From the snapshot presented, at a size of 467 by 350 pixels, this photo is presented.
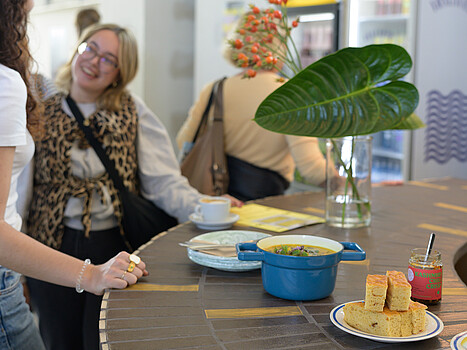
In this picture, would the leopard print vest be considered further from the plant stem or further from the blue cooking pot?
the blue cooking pot

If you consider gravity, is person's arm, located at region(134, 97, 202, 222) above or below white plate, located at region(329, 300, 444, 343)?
above

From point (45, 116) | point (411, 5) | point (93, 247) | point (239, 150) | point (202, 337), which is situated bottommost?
point (93, 247)

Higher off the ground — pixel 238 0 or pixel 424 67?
pixel 238 0

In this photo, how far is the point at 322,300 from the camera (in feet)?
3.54

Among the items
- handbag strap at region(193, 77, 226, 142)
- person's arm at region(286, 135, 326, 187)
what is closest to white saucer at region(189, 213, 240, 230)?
person's arm at region(286, 135, 326, 187)

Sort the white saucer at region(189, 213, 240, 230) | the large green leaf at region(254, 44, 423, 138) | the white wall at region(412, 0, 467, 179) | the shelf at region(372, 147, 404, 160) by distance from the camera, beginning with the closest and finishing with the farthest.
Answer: the large green leaf at region(254, 44, 423, 138)
the white saucer at region(189, 213, 240, 230)
the white wall at region(412, 0, 467, 179)
the shelf at region(372, 147, 404, 160)

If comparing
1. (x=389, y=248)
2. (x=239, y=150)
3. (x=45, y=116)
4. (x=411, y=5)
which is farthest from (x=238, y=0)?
(x=389, y=248)

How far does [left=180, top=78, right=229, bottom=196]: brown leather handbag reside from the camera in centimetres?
264

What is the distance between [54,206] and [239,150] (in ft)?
3.39

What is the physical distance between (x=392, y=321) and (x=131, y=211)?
1.29 metres

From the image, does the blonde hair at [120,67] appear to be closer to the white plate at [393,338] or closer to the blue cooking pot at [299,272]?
the blue cooking pot at [299,272]

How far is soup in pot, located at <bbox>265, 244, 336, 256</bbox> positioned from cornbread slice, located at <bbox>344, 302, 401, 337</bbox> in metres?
0.16

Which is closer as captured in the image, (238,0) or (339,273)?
(339,273)

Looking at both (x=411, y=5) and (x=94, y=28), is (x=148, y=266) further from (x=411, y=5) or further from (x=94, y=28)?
(x=411, y=5)
